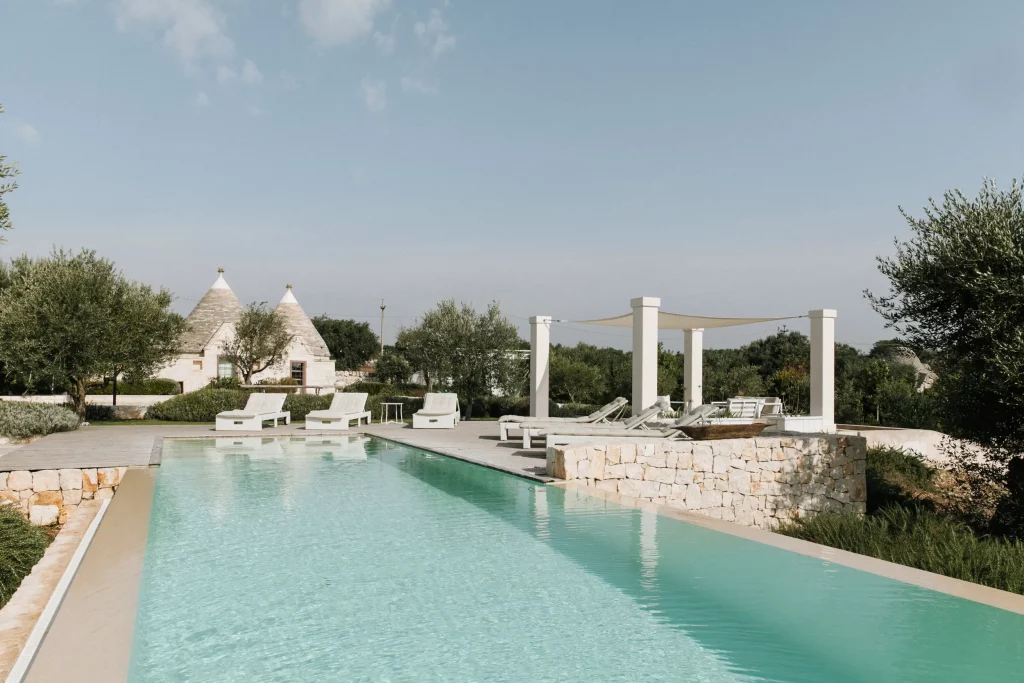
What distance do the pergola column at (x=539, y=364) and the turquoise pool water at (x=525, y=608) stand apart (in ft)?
33.6

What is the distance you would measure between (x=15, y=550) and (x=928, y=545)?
8.19 meters

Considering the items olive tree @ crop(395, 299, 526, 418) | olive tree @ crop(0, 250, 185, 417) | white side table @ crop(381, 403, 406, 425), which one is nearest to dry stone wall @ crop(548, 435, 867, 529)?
white side table @ crop(381, 403, 406, 425)

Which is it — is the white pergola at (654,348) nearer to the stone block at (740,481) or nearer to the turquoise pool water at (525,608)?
the stone block at (740,481)

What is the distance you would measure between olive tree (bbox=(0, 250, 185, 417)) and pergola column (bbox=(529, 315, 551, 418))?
1113 cm

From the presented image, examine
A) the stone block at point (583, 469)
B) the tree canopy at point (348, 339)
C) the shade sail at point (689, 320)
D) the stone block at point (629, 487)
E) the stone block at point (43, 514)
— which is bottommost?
the stone block at point (43, 514)

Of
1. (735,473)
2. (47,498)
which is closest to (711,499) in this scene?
(735,473)

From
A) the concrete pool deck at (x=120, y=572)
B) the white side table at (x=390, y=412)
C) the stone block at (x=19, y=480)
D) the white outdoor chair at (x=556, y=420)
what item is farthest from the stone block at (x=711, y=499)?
the white side table at (x=390, y=412)

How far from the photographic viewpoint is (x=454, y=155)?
17.6m

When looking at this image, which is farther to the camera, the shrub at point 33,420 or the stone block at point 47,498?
the shrub at point 33,420

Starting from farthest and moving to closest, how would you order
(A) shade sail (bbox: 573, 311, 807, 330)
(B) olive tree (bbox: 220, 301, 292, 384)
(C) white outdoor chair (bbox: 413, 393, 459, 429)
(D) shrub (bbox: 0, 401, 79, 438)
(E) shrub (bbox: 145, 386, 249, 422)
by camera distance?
1. (B) olive tree (bbox: 220, 301, 292, 384)
2. (E) shrub (bbox: 145, 386, 249, 422)
3. (C) white outdoor chair (bbox: 413, 393, 459, 429)
4. (A) shade sail (bbox: 573, 311, 807, 330)
5. (D) shrub (bbox: 0, 401, 79, 438)

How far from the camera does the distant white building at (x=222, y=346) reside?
30.8 meters

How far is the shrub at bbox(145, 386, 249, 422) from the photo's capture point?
67.6ft

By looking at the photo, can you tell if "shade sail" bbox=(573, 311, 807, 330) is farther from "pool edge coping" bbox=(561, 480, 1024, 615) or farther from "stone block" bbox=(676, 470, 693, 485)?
"pool edge coping" bbox=(561, 480, 1024, 615)

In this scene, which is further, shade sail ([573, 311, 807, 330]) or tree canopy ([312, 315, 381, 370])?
tree canopy ([312, 315, 381, 370])
